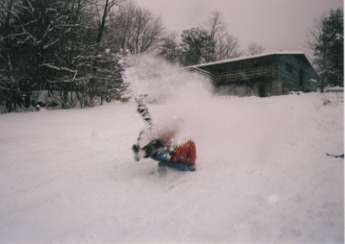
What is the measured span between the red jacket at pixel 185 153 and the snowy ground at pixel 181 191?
218 mm

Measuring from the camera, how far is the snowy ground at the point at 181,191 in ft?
6.79

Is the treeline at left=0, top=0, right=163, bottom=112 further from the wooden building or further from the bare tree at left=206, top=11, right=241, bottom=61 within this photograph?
the wooden building

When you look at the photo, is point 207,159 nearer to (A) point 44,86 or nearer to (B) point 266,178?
(B) point 266,178

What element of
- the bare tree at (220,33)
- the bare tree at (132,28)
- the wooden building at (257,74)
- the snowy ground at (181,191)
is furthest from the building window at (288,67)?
the snowy ground at (181,191)

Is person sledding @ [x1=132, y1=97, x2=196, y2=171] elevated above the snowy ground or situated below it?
above

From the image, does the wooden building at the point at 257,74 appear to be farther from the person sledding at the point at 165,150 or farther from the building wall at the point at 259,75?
the person sledding at the point at 165,150

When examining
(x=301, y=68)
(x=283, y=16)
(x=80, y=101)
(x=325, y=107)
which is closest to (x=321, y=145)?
(x=283, y=16)

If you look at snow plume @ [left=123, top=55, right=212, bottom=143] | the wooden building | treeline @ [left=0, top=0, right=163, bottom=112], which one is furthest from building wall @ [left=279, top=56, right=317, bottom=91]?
treeline @ [left=0, top=0, right=163, bottom=112]

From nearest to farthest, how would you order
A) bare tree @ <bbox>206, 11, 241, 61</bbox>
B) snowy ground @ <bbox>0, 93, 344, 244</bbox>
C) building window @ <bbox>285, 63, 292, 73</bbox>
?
snowy ground @ <bbox>0, 93, 344, 244</bbox> < bare tree @ <bbox>206, 11, 241, 61</bbox> < building window @ <bbox>285, 63, 292, 73</bbox>

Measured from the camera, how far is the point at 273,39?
169 inches

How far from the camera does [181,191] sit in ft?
9.27

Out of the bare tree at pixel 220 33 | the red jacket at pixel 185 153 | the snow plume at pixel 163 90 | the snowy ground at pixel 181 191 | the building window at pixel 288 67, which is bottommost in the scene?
the snowy ground at pixel 181 191

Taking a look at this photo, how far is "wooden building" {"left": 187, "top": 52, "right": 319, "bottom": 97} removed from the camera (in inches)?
618

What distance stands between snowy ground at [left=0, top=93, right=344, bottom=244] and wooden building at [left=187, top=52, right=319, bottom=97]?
11.1 metres
